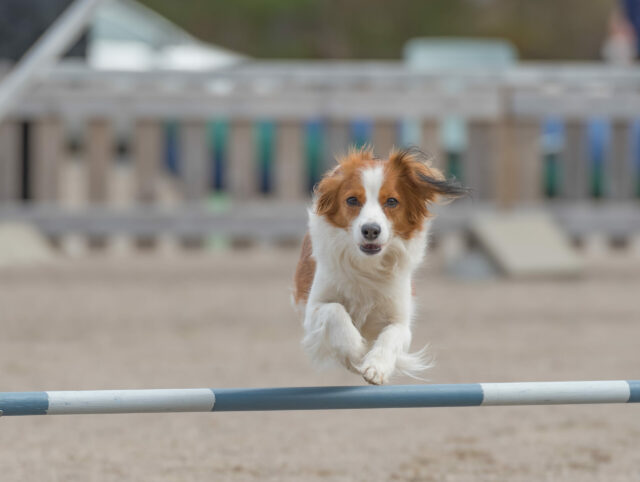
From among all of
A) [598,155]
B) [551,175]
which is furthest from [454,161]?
[598,155]

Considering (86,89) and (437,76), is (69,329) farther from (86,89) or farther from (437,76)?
(437,76)

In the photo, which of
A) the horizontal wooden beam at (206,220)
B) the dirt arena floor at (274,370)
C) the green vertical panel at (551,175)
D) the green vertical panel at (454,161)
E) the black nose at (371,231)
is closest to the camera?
the black nose at (371,231)

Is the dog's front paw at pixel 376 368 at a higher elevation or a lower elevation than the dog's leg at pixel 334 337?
lower

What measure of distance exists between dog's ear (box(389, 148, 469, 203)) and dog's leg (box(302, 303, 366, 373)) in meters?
0.36

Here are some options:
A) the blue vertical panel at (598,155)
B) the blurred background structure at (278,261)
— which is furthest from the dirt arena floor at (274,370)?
the blue vertical panel at (598,155)

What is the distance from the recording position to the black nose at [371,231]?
2773 mm

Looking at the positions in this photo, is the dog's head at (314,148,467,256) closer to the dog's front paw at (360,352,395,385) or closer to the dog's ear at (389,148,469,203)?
the dog's ear at (389,148,469,203)

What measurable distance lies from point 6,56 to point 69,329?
3.82 m

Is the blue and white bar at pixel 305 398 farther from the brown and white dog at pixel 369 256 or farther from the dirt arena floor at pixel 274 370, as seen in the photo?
the dirt arena floor at pixel 274 370

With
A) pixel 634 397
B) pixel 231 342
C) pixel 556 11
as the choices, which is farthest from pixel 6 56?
pixel 556 11

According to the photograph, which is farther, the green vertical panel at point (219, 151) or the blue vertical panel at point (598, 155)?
the green vertical panel at point (219, 151)

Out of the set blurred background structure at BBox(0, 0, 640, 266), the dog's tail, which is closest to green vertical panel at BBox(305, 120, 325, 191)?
blurred background structure at BBox(0, 0, 640, 266)

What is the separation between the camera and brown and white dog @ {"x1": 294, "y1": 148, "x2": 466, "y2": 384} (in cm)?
283

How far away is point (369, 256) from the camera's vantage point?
2881 millimetres
